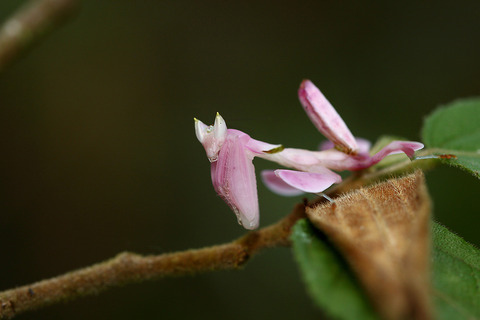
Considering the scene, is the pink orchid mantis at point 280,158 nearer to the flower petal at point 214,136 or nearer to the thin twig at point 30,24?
the flower petal at point 214,136

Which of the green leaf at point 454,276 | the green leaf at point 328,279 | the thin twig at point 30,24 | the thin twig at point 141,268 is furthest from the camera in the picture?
the thin twig at point 30,24

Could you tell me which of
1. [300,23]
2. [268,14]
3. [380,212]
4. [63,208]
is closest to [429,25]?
[300,23]

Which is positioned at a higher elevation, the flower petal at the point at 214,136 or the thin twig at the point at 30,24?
the thin twig at the point at 30,24

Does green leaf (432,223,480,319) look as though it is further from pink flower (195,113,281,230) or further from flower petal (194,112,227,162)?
flower petal (194,112,227,162)

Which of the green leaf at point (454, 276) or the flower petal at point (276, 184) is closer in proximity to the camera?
the green leaf at point (454, 276)

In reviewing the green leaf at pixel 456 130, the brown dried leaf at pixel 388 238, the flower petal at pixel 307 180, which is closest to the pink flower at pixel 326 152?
the flower petal at pixel 307 180

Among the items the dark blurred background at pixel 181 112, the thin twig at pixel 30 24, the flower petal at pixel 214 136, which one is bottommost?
the dark blurred background at pixel 181 112

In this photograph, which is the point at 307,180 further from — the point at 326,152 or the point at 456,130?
the point at 456,130

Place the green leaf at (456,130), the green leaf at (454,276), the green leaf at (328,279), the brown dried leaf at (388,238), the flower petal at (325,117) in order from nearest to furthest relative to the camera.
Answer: the brown dried leaf at (388,238)
the green leaf at (328,279)
the green leaf at (454,276)
the flower petal at (325,117)
the green leaf at (456,130)
